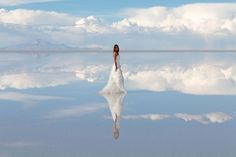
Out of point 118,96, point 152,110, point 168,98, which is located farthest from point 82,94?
point 152,110

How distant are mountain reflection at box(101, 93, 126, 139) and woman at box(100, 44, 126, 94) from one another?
0.29 m

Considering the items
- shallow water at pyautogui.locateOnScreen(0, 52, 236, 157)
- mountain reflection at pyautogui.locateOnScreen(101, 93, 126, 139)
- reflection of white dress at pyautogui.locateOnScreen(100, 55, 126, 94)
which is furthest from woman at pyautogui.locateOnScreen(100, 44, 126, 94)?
shallow water at pyautogui.locateOnScreen(0, 52, 236, 157)

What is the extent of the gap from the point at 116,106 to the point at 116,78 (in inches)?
146

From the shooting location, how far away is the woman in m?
27.6

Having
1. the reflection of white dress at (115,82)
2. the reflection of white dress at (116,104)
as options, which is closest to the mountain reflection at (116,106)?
the reflection of white dress at (116,104)

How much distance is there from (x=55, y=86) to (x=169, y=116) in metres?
13.5

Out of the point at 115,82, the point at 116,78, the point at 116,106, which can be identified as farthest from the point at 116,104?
the point at 115,82

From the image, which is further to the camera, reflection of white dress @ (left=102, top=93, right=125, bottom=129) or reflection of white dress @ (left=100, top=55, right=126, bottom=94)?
reflection of white dress @ (left=100, top=55, right=126, bottom=94)

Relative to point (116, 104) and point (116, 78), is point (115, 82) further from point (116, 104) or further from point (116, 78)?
point (116, 104)

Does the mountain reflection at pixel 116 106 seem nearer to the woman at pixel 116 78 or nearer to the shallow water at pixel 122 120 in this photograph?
the shallow water at pixel 122 120

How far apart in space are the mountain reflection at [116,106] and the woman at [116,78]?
0.29m

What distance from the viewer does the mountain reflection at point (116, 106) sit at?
19047mm

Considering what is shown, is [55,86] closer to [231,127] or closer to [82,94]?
[82,94]

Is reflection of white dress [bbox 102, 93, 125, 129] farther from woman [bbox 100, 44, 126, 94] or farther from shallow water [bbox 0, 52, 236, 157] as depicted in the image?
woman [bbox 100, 44, 126, 94]
